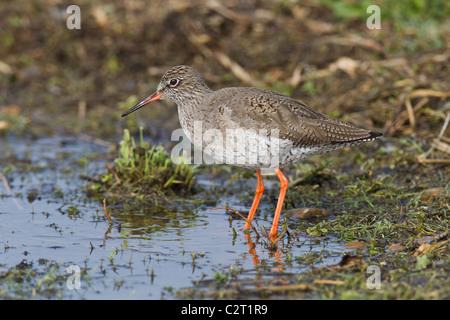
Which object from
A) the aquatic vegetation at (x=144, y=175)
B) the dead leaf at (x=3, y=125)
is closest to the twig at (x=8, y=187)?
the aquatic vegetation at (x=144, y=175)

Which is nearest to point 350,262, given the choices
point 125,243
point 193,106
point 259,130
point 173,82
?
point 259,130

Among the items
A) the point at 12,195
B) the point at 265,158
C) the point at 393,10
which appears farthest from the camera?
the point at 393,10

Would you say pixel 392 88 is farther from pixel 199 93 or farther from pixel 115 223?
pixel 115 223

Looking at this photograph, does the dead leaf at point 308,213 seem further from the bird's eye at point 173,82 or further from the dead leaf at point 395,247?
the bird's eye at point 173,82

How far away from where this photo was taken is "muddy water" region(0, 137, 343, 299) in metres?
5.30

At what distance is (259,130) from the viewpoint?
6.34m

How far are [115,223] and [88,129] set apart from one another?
3.97 metres

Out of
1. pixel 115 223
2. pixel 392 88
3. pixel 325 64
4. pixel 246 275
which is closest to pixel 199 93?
pixel 115 223

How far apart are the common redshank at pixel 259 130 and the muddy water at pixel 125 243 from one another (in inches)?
20.4

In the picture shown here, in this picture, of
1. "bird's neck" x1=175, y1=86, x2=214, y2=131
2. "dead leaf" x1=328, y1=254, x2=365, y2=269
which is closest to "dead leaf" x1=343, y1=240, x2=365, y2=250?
"dead leaf" x1=328, y1=254, x2=365, y2=269

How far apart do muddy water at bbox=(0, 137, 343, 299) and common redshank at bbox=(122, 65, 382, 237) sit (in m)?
0.52

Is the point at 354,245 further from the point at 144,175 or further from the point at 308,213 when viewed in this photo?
the point at 144,175

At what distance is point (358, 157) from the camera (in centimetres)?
862

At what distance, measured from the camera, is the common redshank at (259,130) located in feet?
20.6
